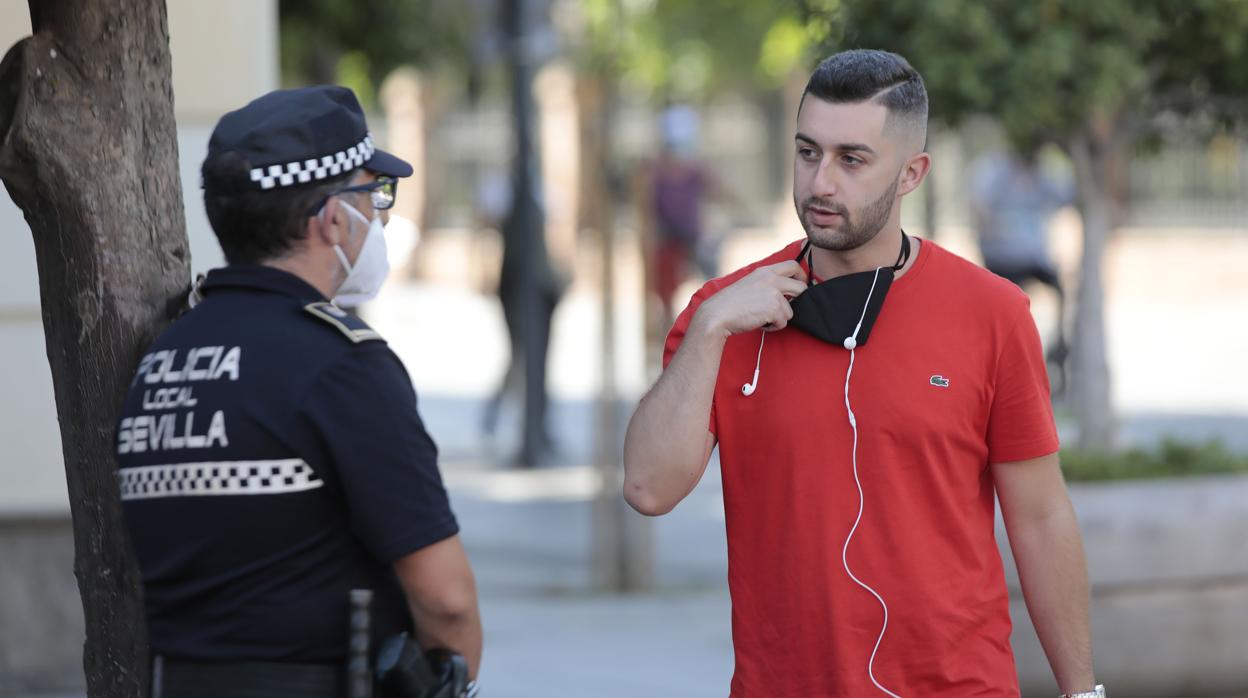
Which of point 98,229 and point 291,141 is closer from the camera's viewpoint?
point 291,141

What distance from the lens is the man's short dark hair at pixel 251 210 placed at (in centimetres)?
261

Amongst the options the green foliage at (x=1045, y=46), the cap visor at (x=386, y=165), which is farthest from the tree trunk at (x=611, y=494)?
the cap visor at (x=386, y=165)

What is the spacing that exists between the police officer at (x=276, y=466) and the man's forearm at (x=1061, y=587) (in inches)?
43.4

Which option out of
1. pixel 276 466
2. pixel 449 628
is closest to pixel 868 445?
→ pixel 449 628

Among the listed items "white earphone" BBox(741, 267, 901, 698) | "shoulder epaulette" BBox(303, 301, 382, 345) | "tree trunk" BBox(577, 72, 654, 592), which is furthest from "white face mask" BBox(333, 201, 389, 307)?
"tree trunk" BBox(577, 72, 654, 592)

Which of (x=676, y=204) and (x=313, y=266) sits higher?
(x=313, y=266)

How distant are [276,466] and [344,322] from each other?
0.77ft

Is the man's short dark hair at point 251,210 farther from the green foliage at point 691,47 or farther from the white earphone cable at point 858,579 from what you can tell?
the green foliage at point 691,47

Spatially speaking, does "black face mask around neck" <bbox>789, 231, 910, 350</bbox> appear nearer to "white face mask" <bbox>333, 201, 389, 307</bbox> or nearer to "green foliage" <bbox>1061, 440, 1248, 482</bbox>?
"white face mask" <bbox>333, 201, 389, 307</bbox>

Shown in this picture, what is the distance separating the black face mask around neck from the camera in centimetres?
311

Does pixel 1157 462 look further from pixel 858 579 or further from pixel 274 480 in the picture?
pixel 274 480

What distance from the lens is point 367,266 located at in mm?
2832

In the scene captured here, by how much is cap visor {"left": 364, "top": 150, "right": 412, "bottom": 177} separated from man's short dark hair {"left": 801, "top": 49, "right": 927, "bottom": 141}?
2.57 feet

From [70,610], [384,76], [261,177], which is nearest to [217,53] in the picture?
[70,610]
